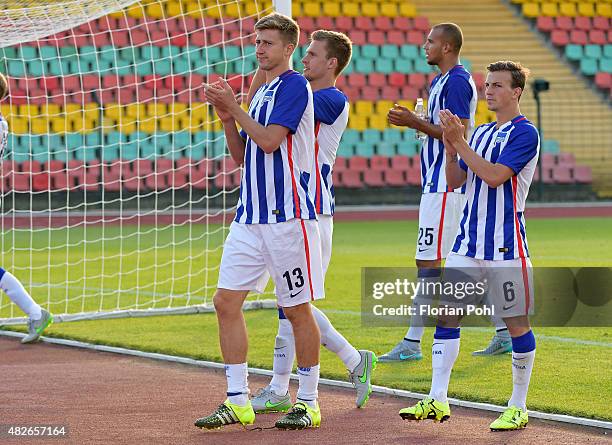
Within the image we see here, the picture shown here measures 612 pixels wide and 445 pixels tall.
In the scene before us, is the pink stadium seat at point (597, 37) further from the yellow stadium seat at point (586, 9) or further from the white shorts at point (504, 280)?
the white shorts at point (504, 280)

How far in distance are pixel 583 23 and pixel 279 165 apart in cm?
2586

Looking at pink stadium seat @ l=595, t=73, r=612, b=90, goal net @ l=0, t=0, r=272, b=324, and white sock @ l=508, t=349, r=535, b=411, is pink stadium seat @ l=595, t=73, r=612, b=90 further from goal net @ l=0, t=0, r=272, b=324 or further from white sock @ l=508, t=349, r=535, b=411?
white sock @ l=508, t=349, r=535, b=411

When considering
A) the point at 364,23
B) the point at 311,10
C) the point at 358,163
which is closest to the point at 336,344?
the point at 358,163

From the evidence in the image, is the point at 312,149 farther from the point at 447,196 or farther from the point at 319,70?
the point at 447,196

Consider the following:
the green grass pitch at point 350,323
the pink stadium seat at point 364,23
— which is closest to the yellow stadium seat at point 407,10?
the pink stadium seat at point 364,23

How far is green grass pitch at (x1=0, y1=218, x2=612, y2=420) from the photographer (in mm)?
7230

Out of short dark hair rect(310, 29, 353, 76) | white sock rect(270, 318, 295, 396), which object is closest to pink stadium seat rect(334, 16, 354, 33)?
short dark hair rect(310, 29, 353, 76)

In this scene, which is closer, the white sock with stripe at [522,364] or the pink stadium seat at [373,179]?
the white sock with stripe at [522,364]

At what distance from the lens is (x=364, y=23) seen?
92.5 feet

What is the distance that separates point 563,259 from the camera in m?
14.9

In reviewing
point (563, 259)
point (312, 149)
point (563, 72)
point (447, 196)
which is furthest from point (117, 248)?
point (563, 72)

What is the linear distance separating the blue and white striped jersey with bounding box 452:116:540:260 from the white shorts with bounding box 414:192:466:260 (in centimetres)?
162

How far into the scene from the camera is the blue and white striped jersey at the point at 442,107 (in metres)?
7.77

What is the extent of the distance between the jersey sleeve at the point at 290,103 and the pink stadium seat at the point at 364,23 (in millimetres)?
22402
